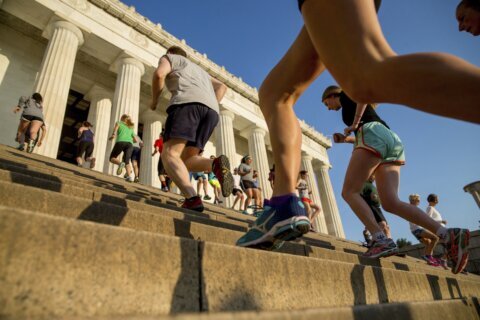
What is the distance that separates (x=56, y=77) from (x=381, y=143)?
10976 millimetres

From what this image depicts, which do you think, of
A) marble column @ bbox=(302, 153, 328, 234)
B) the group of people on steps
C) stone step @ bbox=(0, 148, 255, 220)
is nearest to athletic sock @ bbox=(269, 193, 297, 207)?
the group of people on steps

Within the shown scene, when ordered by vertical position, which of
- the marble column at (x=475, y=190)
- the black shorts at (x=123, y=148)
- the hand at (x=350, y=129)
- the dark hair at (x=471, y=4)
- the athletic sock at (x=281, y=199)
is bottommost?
the athletic sock at (x=281, y=199)

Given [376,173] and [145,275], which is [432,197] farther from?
[145,275]

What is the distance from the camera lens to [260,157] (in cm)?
1914

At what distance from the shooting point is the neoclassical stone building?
417 inches

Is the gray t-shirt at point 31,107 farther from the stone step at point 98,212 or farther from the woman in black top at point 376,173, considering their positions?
the woman in black top at point 376,173

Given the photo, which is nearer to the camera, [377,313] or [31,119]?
[377,313]

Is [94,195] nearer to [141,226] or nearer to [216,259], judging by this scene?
[141,226]

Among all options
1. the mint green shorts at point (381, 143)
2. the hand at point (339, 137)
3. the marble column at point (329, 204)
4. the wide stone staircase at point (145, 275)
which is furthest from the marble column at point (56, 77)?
the marble column at point (329, 204)

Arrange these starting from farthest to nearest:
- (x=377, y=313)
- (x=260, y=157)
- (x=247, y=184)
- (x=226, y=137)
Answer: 1. (x=260, y=157)
2. (x=226, y=137)
3. (x=247, y=184)
4. (x=377, y=313)

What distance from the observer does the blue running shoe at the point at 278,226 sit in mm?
1600

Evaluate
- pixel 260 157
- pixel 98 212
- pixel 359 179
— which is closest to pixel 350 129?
pixel 359 179

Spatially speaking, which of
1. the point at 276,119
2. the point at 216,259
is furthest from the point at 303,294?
the point at 276,119

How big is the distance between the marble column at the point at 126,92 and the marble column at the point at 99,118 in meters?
1.03
